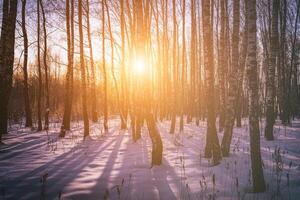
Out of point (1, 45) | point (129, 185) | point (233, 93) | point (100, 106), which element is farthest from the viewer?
point (100, 106)

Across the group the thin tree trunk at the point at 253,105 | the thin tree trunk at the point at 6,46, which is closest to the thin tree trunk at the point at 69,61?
the thin tree trunk at the point at 6,46

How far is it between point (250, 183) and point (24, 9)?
699 inches

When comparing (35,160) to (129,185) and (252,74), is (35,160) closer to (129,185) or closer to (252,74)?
(129,185)

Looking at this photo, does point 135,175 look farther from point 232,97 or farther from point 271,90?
point 271,90

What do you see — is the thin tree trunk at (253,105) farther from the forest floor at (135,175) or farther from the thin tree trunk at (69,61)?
the thin tree trunk at (69,61)

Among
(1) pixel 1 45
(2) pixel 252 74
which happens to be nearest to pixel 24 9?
(1) pixel 1 45

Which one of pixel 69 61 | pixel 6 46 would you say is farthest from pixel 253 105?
pixel 69 61

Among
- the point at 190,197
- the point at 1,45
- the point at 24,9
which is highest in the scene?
A: the point at 24,9

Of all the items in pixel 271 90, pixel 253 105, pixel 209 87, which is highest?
pixel 271 90

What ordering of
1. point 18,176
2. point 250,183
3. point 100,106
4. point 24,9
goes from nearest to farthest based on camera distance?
point 250,183
point 18,176
point 24,9
point 100,106

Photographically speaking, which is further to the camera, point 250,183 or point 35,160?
point 35,160

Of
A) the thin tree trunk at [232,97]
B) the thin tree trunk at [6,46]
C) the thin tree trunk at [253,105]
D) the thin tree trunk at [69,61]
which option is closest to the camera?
the thin tree trunk at [253,105]

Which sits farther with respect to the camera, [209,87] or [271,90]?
[271,90]

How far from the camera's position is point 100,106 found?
66.6 metres
